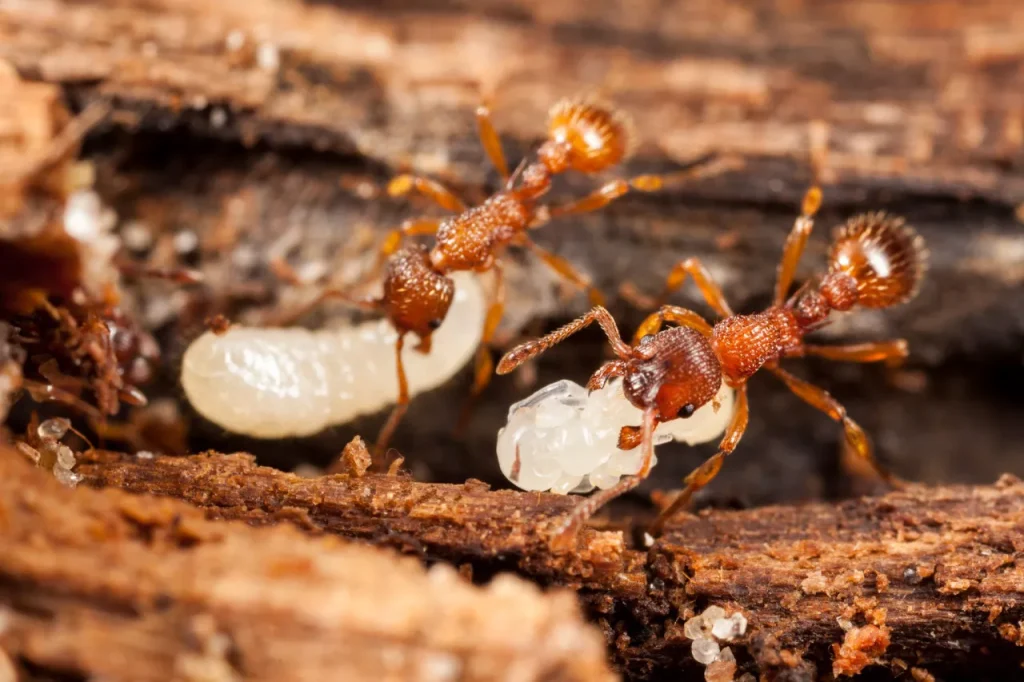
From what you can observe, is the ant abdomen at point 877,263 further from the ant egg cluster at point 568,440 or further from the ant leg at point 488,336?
the ant leg at point 488,336

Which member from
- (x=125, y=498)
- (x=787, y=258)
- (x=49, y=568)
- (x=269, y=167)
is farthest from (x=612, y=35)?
(x=49, y=568)

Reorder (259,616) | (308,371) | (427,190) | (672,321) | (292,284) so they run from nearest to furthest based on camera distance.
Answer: (259,616) → (672,321) → (308,371) → (427,190) → (292,284)

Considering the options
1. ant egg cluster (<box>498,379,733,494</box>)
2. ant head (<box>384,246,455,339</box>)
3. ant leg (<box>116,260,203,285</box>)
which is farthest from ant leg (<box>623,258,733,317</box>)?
ant leg (<box>116,260,203,285</box>)

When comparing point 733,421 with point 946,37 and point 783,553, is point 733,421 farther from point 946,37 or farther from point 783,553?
point 946,37

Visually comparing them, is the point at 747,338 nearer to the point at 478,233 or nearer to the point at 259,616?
the point at 478,233

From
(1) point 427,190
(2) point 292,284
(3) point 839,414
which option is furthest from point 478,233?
(3) point 839,414

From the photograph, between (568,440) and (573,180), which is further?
(573,180)
